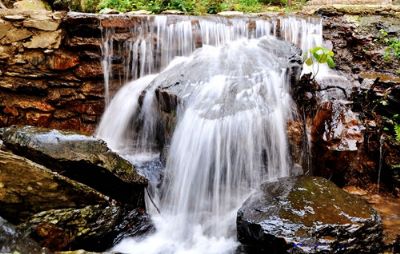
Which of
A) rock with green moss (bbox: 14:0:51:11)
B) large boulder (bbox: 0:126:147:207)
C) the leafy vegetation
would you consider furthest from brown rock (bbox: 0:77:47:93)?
the leafy vegetation

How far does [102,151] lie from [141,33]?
10.9 ft

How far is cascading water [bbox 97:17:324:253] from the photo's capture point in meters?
4.32

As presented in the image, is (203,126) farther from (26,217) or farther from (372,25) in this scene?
(372,25)

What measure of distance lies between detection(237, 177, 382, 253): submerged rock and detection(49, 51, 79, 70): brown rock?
4.35 m

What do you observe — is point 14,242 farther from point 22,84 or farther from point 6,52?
point 6,52

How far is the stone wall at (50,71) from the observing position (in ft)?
21.1

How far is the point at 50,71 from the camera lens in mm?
6605

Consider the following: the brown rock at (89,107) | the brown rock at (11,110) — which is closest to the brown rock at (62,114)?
the brown rock at (89,107)

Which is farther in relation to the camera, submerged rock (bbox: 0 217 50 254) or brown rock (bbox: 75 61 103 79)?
brown rock (bbox: 75 61 103 79)

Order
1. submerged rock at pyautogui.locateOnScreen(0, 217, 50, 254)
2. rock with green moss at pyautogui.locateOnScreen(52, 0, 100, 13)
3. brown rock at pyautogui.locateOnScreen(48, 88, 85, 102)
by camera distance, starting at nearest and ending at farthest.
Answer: submerged rock at pyautogui.locateOnScreen(0, 217, 50, 254), brown rock at pyautogui.locateOnScreen(48, 88, 85, 102), rock with green moss at pyautogui.locateOnScreen(52, 0, 100, 13)

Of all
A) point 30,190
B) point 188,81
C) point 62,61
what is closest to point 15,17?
point 62,61

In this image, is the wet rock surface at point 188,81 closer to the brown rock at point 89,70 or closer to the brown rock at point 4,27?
the brown rock at point 89,70

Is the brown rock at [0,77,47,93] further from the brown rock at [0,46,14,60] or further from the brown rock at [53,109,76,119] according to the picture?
the brown rock at [53,109,76,119]

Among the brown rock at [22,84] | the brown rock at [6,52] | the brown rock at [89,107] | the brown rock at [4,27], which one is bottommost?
the brown rock at [89,107]
